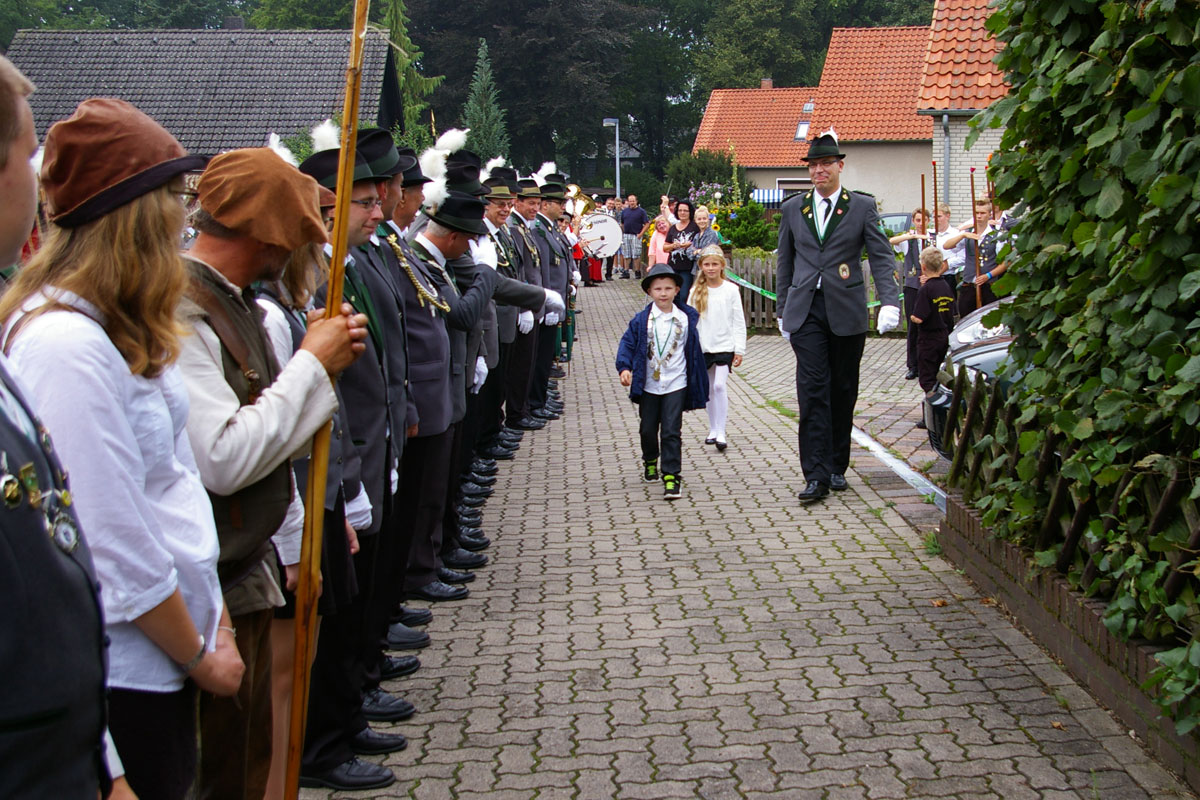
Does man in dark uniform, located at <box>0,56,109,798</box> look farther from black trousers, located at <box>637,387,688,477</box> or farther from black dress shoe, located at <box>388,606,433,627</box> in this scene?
black trousers, located at <box>637,387,688,477</box>

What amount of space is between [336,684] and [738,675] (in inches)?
70.2

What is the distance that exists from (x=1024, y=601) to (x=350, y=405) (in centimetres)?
332

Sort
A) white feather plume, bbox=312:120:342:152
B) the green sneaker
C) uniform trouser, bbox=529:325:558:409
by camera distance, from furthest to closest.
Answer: uniform trouser, bbox=529:325:558:409
the green sneaker
white feather plume, bbox=312:120:342:152

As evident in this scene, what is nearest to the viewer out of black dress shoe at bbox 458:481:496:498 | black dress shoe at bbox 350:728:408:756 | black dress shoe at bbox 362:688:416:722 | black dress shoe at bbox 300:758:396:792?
black dress shoe at bbox 300:758:396:792

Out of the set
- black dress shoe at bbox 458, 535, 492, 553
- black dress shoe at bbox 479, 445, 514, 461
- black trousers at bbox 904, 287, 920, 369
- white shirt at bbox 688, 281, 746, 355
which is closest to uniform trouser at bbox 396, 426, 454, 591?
black dress shoe at bbox 458, 535, 492, 553

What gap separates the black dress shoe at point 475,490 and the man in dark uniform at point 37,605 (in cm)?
690

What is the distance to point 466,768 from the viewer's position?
4273 mm

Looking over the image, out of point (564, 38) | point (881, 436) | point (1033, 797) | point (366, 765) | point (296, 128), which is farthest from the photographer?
point (564, 38)

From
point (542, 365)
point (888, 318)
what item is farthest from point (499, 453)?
point (888, 318)

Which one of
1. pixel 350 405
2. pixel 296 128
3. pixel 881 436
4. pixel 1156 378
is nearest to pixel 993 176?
pixel 1156 378

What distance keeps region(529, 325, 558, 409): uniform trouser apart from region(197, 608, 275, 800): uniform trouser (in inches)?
366

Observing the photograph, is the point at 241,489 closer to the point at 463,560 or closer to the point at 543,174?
the point at 463,560

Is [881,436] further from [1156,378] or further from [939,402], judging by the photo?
[1156,378]

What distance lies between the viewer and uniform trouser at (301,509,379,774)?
4.18 m
